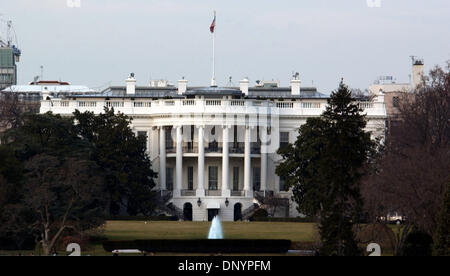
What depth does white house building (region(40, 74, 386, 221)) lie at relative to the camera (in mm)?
113812

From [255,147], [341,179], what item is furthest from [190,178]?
[341,179]

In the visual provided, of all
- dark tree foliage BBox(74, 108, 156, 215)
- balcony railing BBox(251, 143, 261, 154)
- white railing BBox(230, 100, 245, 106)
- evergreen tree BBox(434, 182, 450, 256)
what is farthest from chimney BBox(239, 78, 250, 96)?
evergreen tree BBox(434, 182, 450, 256)

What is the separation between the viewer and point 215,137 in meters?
117

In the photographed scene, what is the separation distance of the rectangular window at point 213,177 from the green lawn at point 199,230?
21426 millimetres

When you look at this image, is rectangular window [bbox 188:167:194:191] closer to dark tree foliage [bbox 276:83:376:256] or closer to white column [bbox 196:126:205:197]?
white column [bbox 196:126:205:197]

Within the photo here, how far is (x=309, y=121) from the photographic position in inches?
4060

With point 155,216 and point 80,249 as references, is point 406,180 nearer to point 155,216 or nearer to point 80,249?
point 80,249

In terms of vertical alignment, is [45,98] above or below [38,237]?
above

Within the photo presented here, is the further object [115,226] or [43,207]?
[115,226]

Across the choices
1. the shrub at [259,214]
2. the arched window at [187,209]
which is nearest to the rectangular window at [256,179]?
the arched window at [187,209]
